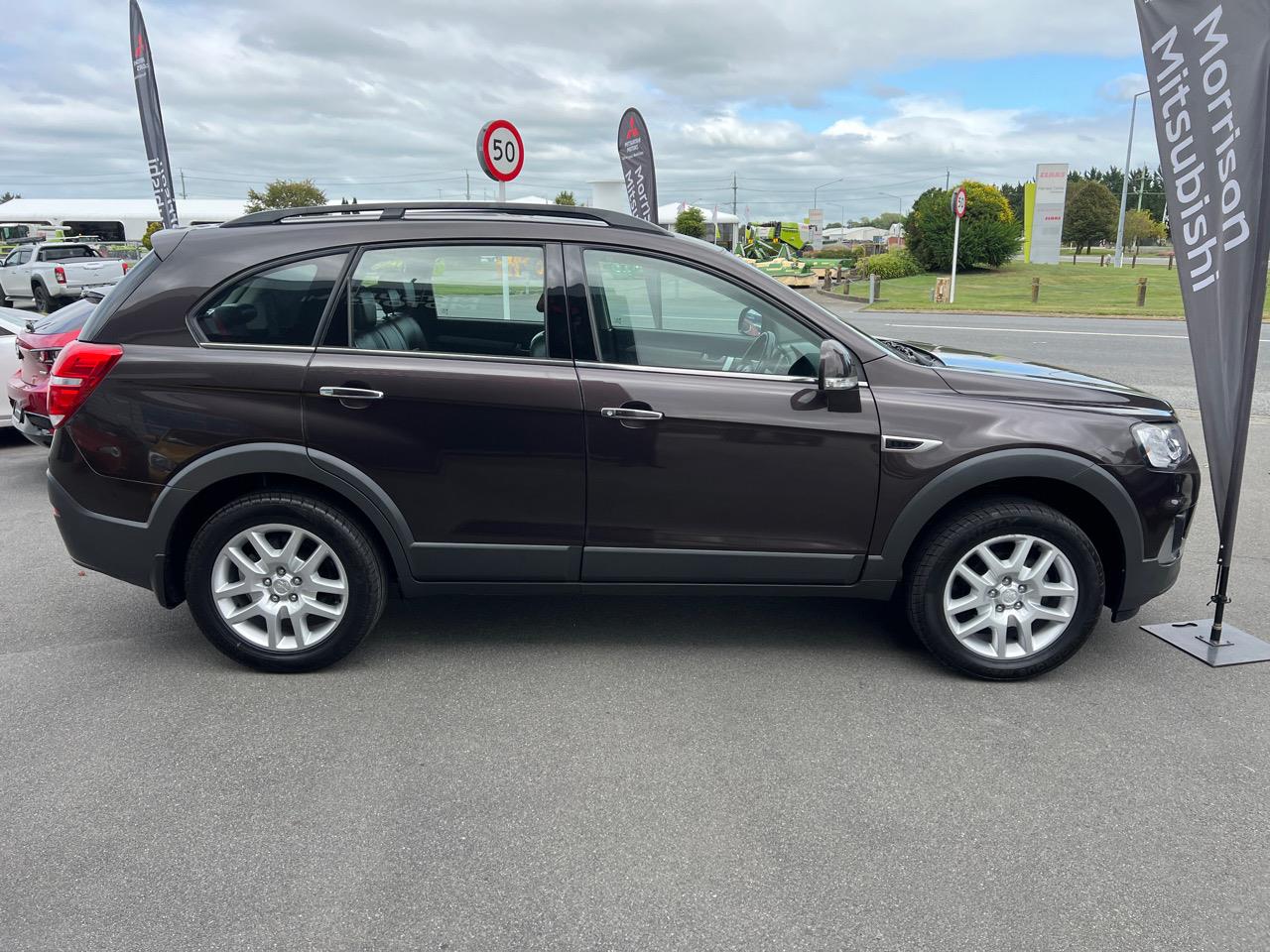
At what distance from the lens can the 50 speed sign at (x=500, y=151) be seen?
9797mm

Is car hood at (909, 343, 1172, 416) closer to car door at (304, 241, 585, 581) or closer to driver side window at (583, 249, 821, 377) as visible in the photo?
driver side window at (583, 249, 821, 377)

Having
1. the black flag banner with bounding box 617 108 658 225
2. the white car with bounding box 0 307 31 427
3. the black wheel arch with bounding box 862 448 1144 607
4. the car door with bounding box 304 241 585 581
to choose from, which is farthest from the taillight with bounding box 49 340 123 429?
the black flag banner with bounding box 617 108 658 225

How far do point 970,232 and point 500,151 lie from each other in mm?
32634

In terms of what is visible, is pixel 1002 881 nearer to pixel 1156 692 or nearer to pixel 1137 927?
pixel 1137 927

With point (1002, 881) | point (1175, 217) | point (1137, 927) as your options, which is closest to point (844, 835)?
point (1002, 881)

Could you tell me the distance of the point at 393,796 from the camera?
308cm

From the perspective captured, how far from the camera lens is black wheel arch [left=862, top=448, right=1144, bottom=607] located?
12.1ft

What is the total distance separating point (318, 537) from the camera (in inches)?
150

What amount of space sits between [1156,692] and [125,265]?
84.7ft

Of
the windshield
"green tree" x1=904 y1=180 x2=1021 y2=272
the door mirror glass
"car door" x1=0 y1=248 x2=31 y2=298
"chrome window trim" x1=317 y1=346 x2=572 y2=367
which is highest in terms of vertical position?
"green tree" x1=904 y1=180 x2=1021 y2=272

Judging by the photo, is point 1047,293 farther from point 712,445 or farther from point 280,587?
point 280,587

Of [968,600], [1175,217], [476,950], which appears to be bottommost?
[476,950]

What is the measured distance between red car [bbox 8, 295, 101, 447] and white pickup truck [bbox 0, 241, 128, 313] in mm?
18405

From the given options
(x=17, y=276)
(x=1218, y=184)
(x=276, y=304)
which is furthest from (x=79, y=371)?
(x=17, y=276)
